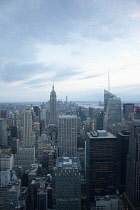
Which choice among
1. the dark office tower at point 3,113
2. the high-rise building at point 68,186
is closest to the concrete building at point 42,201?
the high-rise building at point 68,186

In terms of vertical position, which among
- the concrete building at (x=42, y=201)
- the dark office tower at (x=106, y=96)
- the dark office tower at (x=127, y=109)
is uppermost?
the dark office tower at (x=106, y=96)

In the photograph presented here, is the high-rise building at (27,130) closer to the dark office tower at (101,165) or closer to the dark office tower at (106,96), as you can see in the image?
the dark office tower at (106,96)

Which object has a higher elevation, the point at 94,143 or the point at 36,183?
the point at 94,143

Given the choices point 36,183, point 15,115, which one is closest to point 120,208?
point 36,183

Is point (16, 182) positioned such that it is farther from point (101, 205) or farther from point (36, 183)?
point (101, 205)

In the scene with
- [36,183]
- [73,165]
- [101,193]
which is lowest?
[101,193]

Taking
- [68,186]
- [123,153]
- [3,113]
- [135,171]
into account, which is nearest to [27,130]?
[3,113]

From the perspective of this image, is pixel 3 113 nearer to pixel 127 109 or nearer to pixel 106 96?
pixel 106 96
